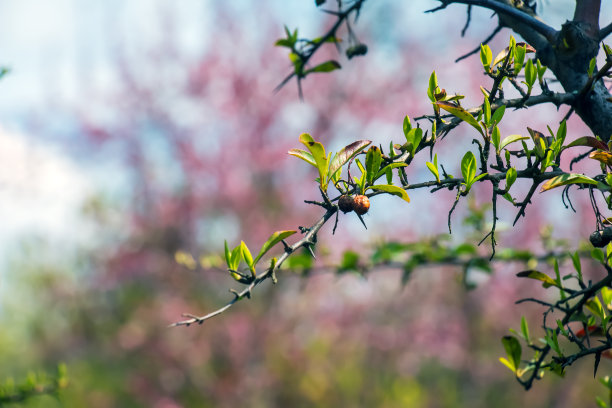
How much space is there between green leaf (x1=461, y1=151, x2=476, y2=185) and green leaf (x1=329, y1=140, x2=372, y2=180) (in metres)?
0.18

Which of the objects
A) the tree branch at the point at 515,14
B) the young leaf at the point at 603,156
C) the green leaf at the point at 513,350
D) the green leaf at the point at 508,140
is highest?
the tree branch at the point at 515,14

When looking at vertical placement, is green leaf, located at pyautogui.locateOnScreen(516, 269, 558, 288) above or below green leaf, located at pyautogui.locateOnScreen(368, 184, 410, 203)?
below

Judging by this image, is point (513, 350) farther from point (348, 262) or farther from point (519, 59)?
point (348, 262)

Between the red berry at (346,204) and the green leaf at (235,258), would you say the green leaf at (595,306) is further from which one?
the green leaf at (235,258)

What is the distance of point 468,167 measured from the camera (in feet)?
3.12

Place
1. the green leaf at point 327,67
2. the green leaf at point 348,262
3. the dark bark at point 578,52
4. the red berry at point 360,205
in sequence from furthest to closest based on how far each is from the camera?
the green leaf at point 348,262
the green leaf at point 327,67
the dark bark at point 578,52
the red berry at point 360,205

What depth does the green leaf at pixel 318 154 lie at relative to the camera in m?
0.88

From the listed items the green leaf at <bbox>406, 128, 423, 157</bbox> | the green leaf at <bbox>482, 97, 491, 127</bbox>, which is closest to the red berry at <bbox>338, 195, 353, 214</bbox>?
the green leaf at <bbox>406, 128, 423, 157</bbox>

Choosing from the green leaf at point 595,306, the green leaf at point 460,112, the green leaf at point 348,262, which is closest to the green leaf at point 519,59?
the green leaf at point 460,112

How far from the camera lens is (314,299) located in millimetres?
7812

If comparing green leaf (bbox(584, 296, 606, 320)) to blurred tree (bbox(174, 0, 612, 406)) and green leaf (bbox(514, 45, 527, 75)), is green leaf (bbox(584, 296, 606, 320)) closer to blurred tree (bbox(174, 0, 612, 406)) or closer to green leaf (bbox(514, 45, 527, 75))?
blurred tree (bbox(174, 0, 612, 406))

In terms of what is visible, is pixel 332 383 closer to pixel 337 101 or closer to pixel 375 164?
pixel 337 101

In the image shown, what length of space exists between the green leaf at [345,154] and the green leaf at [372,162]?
0.10 ft

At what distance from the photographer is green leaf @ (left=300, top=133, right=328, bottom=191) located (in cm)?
88
